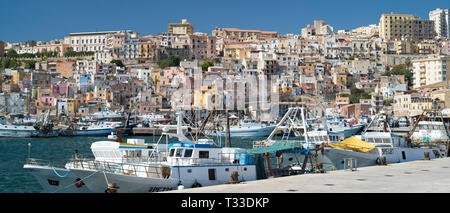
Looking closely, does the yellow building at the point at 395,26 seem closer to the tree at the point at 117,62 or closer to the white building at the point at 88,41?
the tree at the point at 117,62

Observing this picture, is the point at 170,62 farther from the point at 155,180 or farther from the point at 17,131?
the point at 155,180

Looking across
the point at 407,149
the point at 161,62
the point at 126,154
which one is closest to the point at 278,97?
the point at 161,62

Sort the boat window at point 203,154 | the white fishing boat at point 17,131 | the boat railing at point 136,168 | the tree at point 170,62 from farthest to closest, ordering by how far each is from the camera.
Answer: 1. the tree at point 170,62
2. the white fishing boat at point 17,131
3. the boat window at point 203,154
4. the boat railing at point 136,168

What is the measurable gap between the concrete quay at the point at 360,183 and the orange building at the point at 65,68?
10856 centimetres

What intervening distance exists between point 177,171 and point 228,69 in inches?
3781

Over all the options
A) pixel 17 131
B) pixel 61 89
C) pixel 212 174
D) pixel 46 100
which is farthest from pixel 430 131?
pixel 61 89

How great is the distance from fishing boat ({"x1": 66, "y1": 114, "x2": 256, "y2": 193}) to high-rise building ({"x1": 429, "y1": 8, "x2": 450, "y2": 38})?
16645 cm

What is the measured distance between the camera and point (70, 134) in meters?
68.8

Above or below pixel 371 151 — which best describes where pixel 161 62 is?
above

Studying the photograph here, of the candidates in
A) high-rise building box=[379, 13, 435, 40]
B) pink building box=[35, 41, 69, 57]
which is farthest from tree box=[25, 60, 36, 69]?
high-rise building box=[379, 13, 435, 40]

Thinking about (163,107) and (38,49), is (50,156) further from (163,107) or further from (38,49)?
(38,49)

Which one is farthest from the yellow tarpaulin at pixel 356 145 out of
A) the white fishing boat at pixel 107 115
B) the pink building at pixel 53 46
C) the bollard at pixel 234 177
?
the pink building at pixel 53 46

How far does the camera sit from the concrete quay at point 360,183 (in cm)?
1530
